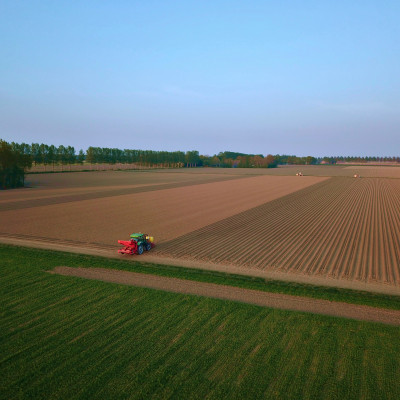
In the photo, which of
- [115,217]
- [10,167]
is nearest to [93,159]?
[10,167]

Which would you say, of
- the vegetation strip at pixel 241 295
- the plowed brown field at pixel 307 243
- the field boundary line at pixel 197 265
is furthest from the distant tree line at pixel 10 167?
the vegetation strip at pixel 241 295

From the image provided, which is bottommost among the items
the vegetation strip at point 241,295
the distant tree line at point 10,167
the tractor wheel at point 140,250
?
the vegetation strip at point 241,295

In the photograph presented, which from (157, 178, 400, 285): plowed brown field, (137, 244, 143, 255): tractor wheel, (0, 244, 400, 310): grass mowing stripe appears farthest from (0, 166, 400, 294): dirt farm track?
(0, 244, 400, 310): grass mowing stripe

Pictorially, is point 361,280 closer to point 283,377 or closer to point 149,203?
point 283,377

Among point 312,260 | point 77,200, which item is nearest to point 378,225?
point 312,260

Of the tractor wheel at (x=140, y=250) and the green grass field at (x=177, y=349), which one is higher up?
the tractor wheel at (x=140, y=250)

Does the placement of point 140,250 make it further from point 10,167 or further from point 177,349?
point 10,167

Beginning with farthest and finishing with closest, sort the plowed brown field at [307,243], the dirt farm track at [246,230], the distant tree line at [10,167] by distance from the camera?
the distant tree line at [10,167] → the dirt farm track at [246,230] → the plowed brown field at [307,243]

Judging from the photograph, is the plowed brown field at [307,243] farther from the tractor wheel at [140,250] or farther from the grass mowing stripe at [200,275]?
the grass mowing stripe at [200,275]
